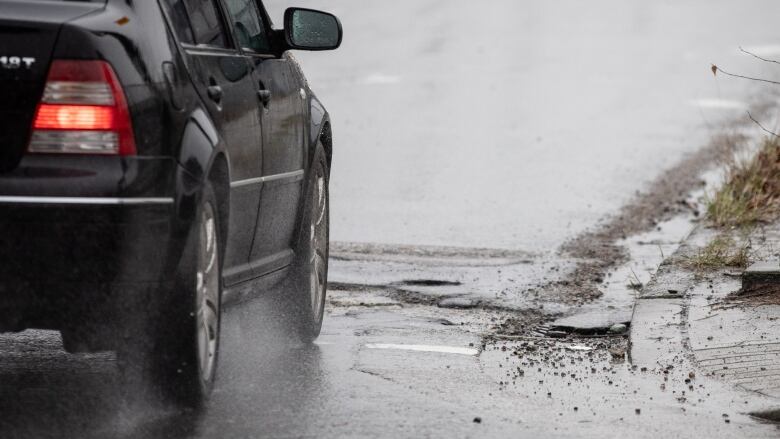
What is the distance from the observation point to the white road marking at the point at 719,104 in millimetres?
18469

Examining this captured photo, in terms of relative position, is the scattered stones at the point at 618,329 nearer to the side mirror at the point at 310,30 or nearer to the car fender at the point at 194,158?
the side mirror at the point at 310,30

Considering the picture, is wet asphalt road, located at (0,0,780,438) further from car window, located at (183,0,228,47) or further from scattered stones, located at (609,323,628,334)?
car window, located at (183,0,228,47)

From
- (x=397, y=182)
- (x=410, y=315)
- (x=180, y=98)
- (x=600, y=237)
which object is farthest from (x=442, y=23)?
(x=180, y=98)

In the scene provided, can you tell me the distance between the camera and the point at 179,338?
16.5ft

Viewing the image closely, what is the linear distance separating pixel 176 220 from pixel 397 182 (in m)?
8.35

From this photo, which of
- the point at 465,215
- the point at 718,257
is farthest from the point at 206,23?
the point at 465,215

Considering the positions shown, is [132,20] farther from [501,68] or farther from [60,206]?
[501,68]

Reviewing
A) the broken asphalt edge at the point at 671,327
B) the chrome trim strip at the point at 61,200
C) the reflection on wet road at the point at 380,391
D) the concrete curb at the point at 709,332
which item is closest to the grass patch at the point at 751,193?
the broken asphalt edge at the point at 671,327

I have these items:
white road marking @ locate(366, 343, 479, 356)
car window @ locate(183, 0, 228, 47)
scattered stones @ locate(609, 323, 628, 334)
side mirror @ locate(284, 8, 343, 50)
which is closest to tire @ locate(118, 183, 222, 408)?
car window @ locate(183, 0, 228, 47)

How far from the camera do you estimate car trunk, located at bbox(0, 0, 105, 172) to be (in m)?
4.82

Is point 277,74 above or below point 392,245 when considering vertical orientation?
above

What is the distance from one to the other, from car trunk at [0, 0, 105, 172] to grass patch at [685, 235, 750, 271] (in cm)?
488

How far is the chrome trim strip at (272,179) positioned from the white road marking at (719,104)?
12.4 m

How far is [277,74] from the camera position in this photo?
22.0ft
